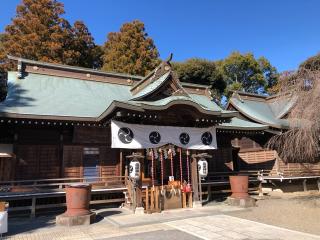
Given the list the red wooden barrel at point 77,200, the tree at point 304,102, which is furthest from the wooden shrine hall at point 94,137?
the tree at point 304,102

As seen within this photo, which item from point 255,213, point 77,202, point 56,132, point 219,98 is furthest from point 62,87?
point 219,98

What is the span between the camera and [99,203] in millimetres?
14273

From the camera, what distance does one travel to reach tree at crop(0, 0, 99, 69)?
2897 cm

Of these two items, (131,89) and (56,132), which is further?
(131,89)

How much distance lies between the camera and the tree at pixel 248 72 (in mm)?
47781

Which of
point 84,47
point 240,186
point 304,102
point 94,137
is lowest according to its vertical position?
point 240,186

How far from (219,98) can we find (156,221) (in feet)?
117

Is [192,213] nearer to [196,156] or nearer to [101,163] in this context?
[196,156]

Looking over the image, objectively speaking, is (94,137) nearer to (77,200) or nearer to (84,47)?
(77,200)

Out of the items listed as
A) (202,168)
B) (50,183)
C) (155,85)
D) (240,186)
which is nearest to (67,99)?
(50,183)

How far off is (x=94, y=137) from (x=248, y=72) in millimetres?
39854

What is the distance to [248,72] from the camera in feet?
160

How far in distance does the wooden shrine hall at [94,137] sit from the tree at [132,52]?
16663mm

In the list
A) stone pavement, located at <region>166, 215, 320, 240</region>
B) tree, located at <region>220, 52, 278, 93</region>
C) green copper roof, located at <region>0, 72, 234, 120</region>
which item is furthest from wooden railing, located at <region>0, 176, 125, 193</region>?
tree, located at <region>220, 52, 278, 93</region>
